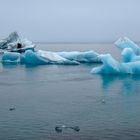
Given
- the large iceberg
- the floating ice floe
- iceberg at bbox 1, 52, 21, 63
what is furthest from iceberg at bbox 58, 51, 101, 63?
iceberg at bbox 1, 52, 21, 63

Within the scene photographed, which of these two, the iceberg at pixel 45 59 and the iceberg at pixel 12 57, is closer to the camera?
the iceberg at pixel 45 59

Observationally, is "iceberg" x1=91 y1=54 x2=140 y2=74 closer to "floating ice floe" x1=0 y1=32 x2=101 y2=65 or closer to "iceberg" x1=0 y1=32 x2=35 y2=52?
"floating ice floe" x1=0 y1=32 x2=101 y2=65

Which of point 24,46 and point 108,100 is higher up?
point 24,46

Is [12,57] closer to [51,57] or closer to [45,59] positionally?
[45,59]

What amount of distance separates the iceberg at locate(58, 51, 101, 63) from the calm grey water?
860 centimetres

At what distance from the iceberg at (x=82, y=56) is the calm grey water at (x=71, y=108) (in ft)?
28.2

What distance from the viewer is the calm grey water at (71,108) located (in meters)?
9.91

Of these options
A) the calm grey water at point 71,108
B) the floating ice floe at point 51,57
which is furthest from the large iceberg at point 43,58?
the calm grey water at point 71,108

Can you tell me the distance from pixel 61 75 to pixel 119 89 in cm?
617

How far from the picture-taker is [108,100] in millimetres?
14133

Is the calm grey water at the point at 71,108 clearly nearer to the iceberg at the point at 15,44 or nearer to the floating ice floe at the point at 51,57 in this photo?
the floating ice floe at the point at 51,57

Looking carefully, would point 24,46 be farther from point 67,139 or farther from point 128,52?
point 67,139

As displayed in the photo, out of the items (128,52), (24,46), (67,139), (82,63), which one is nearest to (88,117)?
(67,139)

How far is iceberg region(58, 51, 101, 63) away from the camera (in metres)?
29.3
